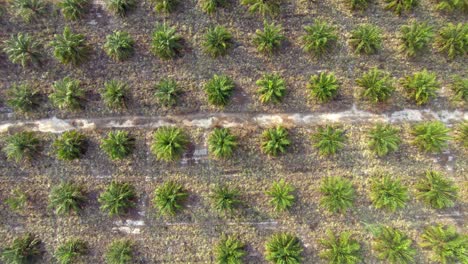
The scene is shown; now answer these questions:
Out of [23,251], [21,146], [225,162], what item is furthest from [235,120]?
[23,251]

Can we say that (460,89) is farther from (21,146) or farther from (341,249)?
(21,146)

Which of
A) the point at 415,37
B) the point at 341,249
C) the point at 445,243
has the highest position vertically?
the point at 415,37

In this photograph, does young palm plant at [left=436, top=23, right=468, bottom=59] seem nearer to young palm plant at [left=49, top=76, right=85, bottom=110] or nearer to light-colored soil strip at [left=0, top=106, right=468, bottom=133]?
light-colored soil strip at [left=0, top=106, right=468, bottom=133]

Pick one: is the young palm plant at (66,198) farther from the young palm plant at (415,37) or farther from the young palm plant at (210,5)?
the young palm plant at (415,37)

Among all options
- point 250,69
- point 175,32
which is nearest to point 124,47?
point 175,32

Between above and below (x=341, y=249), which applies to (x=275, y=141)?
above

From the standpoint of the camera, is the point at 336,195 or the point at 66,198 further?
the point at 66,198

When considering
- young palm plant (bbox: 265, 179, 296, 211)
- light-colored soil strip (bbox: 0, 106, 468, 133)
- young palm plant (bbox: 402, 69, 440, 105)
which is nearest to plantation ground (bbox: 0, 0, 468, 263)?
light-colored soil strip (bbox: 0, 106, 468, 133)
